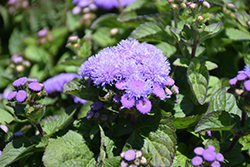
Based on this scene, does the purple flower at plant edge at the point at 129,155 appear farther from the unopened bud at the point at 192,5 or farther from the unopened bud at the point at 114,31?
the unopened bud at the point at 114,31

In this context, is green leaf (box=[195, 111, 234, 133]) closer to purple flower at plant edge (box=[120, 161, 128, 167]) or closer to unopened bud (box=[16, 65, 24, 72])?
purple flower at plant edge (box=[120, 161, 128, 167])

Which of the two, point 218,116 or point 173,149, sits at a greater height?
point 218,116

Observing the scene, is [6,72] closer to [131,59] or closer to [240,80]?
[131,59]

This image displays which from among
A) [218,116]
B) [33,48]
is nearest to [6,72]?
[33,48]

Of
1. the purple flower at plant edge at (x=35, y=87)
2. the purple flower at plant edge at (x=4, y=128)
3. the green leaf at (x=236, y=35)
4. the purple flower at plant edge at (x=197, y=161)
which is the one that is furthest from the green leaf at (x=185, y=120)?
the purple flower at plant edge at (x=4, y=128)

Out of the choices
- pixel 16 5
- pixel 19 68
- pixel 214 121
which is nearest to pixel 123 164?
pixel 214 121

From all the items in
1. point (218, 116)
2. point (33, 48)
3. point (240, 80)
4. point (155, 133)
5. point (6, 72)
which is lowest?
point (6, 72)
